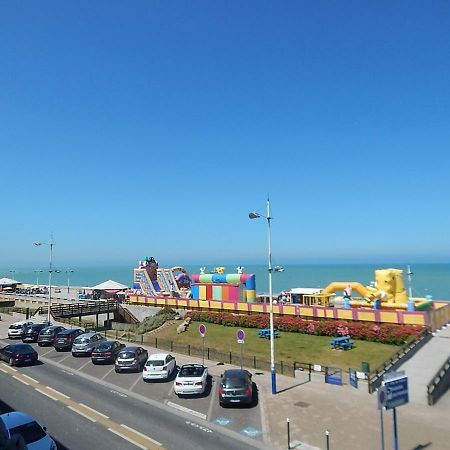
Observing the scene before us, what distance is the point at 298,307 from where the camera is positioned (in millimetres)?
38219

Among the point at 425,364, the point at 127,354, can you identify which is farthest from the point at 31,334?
the point at 425,364

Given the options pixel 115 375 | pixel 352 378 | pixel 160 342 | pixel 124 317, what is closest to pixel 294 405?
pixel 352 378

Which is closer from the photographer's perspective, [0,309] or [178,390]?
[178,390]

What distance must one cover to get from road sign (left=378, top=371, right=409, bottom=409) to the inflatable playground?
834 inches

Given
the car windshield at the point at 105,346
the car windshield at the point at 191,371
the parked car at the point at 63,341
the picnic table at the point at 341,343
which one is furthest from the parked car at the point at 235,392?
the parked car at the point at 63,341

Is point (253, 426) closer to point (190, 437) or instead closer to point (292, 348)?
point (190, 437)

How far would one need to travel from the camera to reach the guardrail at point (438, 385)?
1894 cm

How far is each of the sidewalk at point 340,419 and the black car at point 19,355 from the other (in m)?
15.7

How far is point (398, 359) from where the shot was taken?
2455cm

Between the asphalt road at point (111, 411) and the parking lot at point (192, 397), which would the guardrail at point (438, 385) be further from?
the asphalt road at point (111, 411)

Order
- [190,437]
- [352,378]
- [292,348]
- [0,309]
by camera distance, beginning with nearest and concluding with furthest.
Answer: [190,437] < [352,378] < [292,348] < [0,309]

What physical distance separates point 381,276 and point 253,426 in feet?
81.6

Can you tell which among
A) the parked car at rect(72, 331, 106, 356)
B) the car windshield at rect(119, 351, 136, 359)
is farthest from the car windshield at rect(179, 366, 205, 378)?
the parked car at rect(72, 331, 106, 356)

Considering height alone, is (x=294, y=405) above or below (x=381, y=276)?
below
